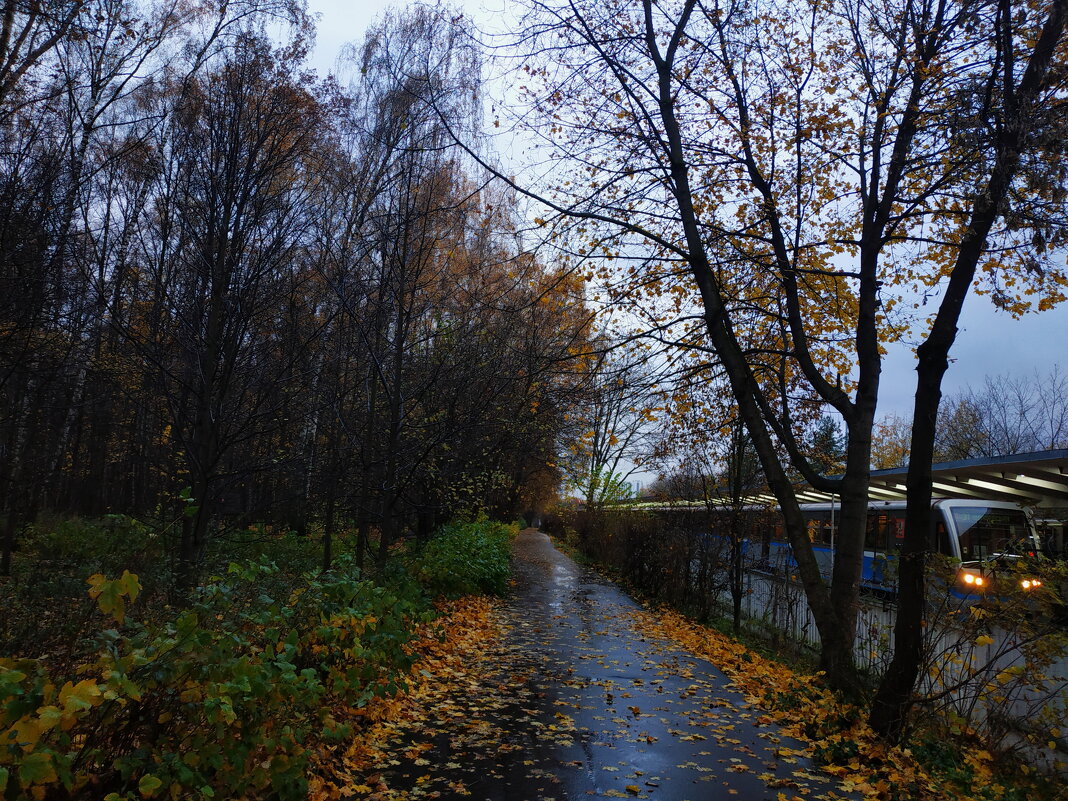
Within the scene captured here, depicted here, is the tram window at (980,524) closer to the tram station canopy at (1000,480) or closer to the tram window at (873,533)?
the tram station canopy at (1000,480)

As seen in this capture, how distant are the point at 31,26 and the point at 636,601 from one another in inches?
540

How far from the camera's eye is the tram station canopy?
14609 mm

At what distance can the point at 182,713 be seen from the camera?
291 centimetres

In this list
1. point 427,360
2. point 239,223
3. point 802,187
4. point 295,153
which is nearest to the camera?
point 239,223

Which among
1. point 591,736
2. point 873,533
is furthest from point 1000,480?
point 591,736

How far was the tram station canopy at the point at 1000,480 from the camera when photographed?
47.9 ft

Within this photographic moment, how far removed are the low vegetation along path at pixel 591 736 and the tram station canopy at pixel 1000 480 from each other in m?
9.67

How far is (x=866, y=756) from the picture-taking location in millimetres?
5133

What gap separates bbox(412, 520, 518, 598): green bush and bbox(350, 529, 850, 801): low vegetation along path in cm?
212

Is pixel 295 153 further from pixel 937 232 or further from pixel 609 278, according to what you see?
pixel 937 232

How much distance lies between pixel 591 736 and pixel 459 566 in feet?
21.0

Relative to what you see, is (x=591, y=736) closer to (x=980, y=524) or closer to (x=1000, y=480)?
(x=1000, y=480)

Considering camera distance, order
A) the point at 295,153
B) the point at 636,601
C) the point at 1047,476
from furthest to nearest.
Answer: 1. the point at 1047,476
2. the point at 636,601
3. the point at 295,153

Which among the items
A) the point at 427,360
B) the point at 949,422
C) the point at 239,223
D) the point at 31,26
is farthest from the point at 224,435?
the point at 949,422
